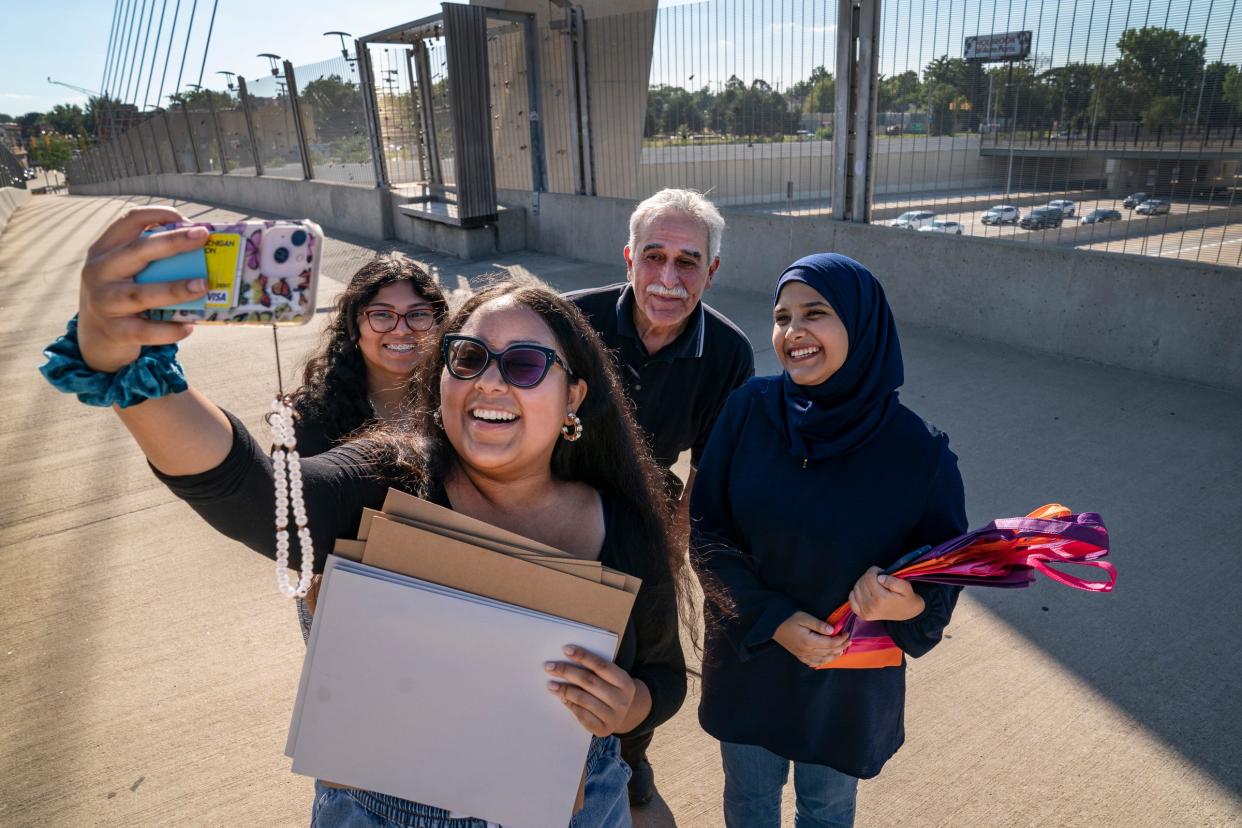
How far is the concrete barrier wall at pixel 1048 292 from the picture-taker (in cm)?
534

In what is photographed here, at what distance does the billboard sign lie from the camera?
5996mm

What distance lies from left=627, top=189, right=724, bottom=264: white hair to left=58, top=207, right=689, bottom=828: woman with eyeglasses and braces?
125 centimetres

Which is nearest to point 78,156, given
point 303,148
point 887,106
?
point 303,148

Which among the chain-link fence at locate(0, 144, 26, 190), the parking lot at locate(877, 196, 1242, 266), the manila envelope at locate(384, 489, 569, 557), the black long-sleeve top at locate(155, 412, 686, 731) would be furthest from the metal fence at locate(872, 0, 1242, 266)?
the chain-link fence at locate(0, 144, 26, 190)

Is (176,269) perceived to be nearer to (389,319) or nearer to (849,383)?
(849,383)

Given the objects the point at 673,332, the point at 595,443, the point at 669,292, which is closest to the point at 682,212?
the point at 669,292

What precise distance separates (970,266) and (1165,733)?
15.6ft

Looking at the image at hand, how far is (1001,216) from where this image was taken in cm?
642

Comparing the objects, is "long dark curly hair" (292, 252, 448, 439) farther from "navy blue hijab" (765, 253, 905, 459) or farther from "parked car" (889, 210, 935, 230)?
"parked car" (889, 210, 935, 230)

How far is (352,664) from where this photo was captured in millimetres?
1260

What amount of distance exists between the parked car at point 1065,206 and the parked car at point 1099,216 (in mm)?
106

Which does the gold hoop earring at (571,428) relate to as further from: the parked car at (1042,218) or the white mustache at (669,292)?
the parked car at (1042,218)

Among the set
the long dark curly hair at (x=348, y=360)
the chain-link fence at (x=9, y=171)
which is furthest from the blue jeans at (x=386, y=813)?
the chain-link fence at (x=9, y=171)

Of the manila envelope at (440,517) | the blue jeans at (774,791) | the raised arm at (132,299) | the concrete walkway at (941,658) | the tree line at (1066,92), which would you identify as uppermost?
the tree line at (1066,92)
